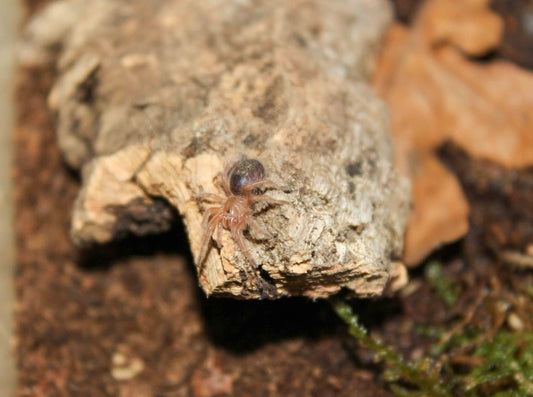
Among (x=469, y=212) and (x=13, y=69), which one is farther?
(x=13, y=69)

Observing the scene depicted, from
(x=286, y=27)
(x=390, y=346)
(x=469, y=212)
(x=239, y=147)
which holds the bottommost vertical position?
(x=390, y=346)

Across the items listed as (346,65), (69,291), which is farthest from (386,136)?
(69,291)

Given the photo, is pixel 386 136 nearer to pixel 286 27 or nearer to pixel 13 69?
pixel 286 27

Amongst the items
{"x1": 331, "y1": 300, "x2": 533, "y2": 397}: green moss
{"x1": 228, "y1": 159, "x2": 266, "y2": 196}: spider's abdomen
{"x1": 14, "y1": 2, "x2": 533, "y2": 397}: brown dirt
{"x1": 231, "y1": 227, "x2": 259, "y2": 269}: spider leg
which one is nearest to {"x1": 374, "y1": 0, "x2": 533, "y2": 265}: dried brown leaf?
{"x1": 14, "y1": 2, "x2": 533, "y2": 397}: brown dirt

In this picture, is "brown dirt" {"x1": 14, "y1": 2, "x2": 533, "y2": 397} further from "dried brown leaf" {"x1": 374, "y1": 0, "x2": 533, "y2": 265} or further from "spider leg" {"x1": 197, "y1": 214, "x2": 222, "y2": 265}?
"spider leg" {"x1": 197, "y1": 214, "x2": 222, "y2": 265}

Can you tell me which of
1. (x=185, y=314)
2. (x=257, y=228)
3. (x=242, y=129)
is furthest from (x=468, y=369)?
(x=242, y=129)

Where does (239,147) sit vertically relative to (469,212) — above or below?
above

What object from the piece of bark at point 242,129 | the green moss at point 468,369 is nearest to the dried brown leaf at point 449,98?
the piece of bark at point 242,129
